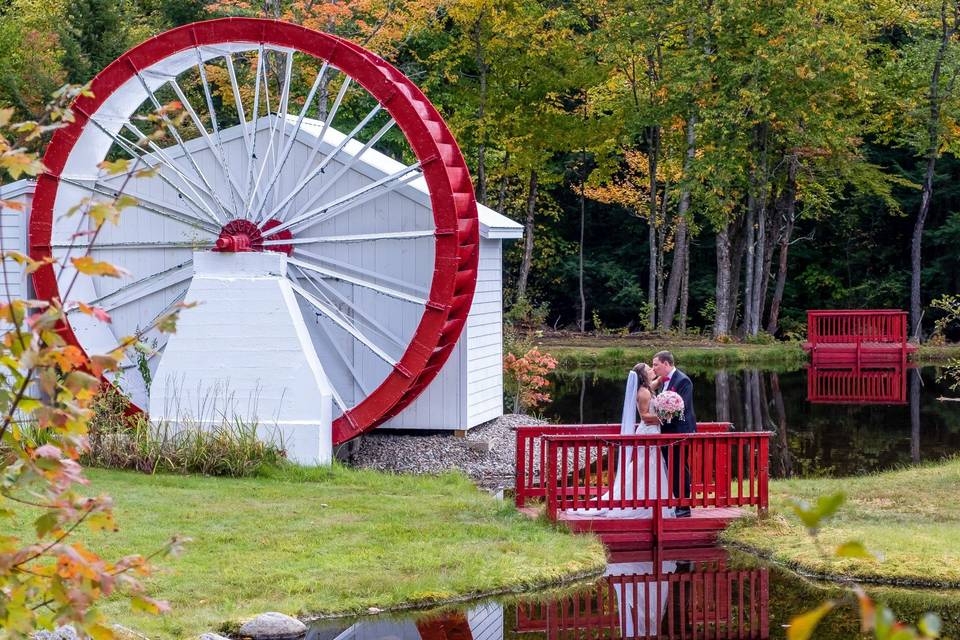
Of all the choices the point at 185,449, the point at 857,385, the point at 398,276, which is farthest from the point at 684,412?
the point at 857,385

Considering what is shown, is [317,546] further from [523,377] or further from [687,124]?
[687,124]

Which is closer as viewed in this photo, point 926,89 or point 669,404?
point 669,404

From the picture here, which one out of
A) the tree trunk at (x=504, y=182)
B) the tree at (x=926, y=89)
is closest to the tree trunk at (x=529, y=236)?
the tree trunk at (x=504, y=182)

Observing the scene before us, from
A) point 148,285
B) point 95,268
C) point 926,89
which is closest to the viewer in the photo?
point 95,268

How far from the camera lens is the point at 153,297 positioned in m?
15.9

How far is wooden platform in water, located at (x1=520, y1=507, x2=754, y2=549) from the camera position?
33.5ft

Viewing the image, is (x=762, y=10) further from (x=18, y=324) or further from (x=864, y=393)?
(x=18, y=324)

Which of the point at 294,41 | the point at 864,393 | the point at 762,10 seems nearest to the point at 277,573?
the point at 294,41

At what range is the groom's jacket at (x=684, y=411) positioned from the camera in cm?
1058

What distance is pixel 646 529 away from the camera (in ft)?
33.9

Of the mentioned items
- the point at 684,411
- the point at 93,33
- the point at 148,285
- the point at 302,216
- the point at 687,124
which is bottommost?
the point at 684,411

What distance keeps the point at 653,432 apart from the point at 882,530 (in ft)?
6.30

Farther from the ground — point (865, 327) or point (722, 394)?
point (865, 327)

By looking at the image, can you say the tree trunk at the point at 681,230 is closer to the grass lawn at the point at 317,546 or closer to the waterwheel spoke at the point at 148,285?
the waterwheel spoke at the point at 148,285
